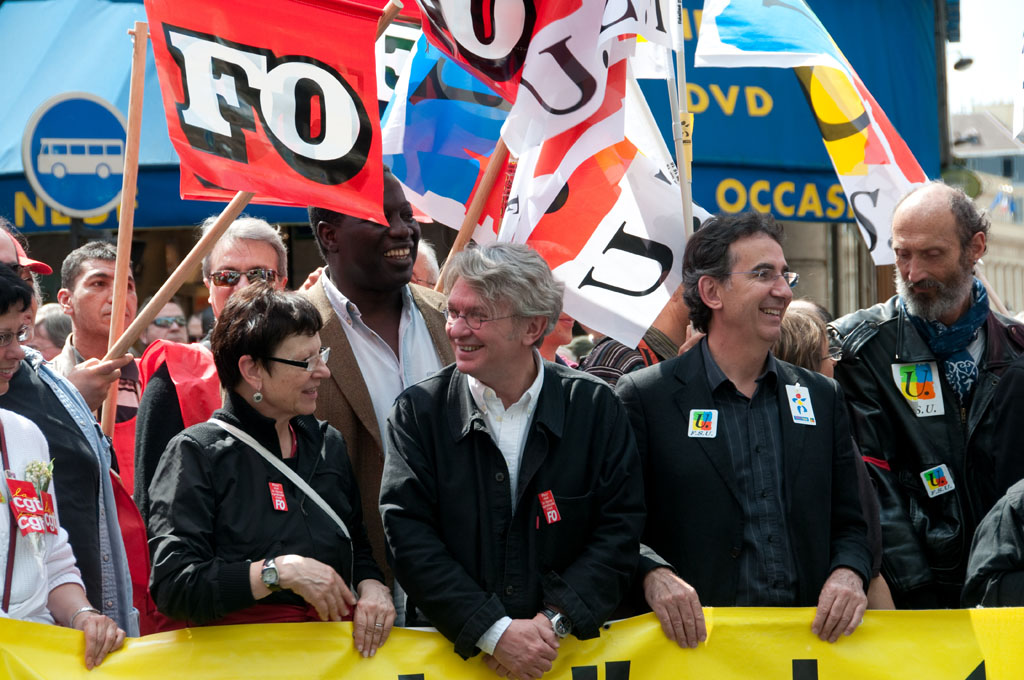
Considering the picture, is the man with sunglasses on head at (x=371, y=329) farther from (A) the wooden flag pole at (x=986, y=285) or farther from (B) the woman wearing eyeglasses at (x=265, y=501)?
(A) the wooden flag pole at (x=986, y=285)

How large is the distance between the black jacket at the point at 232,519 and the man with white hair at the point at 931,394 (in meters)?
1.91

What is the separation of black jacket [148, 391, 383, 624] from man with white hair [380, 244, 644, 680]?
19 cm

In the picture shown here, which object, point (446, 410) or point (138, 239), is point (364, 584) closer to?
point (446, 410)

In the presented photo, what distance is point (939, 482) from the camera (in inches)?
180

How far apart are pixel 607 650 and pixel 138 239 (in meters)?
8.38

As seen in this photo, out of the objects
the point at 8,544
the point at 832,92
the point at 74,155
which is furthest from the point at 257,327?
the point at 74,155

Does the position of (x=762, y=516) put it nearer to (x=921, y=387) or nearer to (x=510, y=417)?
(x=510, y=417)

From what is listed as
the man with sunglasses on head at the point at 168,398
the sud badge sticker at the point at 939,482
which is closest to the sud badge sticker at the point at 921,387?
the sud badge sticker at the point at 939,482

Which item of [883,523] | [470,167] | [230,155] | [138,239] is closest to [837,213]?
[138,239]

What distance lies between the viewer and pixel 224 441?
3.62 m

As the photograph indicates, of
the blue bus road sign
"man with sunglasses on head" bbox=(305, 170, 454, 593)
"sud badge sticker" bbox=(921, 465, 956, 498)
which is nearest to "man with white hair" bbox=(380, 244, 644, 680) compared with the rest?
"man with sunglasses on head" bbox=(305, 170, 454, 593)

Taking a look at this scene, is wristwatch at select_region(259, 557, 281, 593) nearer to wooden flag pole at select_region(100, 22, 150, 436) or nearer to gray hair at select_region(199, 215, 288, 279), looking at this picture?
wooden flag pole at select_region(100, 22, 150, 436)

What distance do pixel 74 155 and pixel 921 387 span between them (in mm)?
4404

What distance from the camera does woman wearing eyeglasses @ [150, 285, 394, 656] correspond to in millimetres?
3428
